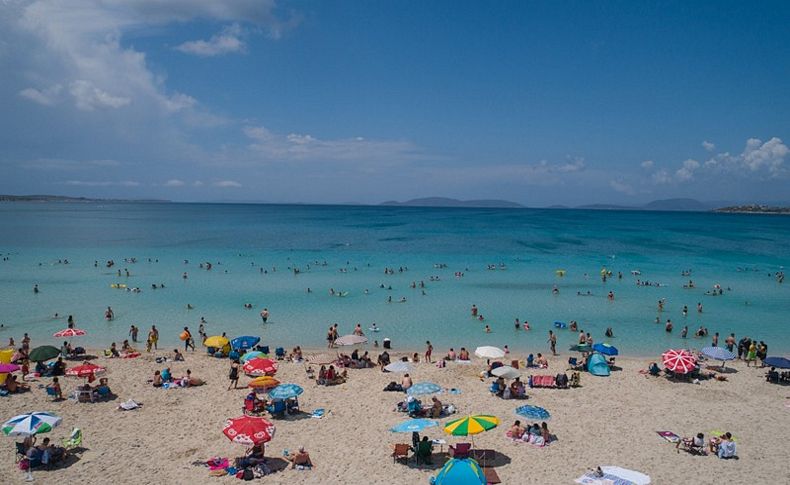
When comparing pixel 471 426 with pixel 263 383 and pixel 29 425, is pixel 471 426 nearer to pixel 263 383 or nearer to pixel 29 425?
pixel 263 383

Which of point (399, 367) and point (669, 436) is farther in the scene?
point (399, 367)

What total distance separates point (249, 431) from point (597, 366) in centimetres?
1377

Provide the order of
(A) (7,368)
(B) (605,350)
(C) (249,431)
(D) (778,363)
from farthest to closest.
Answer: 1. (B) (605,350)
2. (D) (778,363)
3. (A) (7,368)
4. (C) (249,431)


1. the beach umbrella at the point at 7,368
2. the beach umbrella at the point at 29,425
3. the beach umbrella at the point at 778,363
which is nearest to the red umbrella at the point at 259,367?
the beach umbrella at the point at 29,425

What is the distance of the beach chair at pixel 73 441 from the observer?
499 inches

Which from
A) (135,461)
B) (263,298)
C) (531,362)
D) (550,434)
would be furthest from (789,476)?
(263,298)

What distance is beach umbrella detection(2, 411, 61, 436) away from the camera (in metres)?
12.0

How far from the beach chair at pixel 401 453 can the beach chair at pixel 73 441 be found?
8.18 m

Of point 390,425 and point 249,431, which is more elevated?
point 249,431

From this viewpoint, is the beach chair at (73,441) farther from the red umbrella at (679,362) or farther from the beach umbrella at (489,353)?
the red umbrella at (679,362)

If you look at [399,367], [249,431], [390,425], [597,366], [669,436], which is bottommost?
[390,425]

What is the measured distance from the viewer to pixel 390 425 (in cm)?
1475

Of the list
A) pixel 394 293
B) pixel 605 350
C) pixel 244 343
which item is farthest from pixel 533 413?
pixel 394 293

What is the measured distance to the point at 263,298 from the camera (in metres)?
34.3
